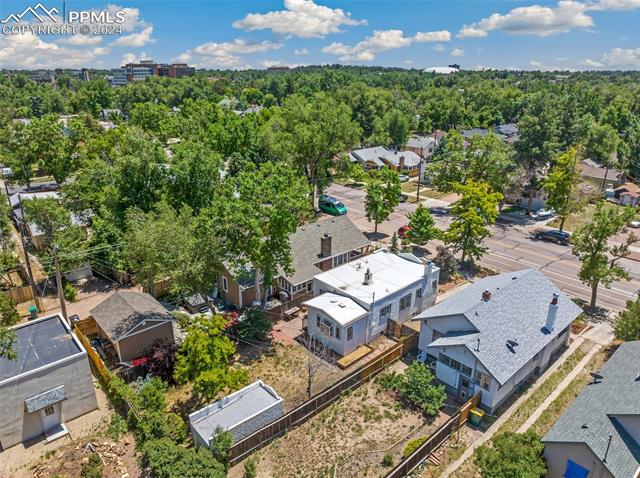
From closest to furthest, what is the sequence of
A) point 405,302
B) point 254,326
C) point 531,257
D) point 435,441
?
→ 1. point 435,441
2. point 254,326
3. point 405,302
4. point 531,257

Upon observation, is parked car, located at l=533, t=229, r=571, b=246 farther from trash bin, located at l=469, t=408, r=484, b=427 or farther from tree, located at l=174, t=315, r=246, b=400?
tree, located at l=174, t=315, r=246, b=400

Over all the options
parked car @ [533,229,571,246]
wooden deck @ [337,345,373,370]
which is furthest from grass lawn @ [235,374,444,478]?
parked car @ [533,229,571,246]

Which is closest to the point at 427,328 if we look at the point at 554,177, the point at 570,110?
the point at 554,177

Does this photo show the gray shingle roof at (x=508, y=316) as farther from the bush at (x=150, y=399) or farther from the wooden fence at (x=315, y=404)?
the bush at (x=150, y=399)

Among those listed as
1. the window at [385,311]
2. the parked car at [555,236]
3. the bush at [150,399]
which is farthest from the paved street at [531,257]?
the bush at [150,399]

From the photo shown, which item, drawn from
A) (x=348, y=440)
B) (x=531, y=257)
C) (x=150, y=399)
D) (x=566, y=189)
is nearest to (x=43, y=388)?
(x=150, y=399)

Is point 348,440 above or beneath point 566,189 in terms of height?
beneath

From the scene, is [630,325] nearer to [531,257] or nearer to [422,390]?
[422,390]
